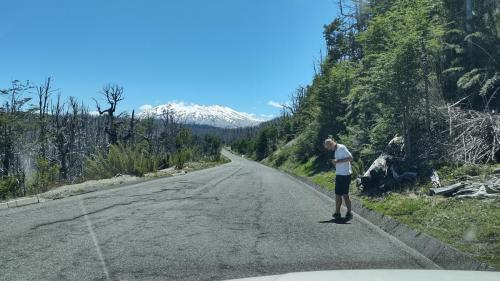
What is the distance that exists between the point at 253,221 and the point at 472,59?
1328cm

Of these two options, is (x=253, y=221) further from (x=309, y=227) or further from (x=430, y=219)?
(x=430, y=219)

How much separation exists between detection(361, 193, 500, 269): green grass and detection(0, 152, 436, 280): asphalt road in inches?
27.2

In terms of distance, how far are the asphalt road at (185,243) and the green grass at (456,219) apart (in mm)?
691

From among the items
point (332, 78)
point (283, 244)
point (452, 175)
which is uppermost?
point (332, 78)

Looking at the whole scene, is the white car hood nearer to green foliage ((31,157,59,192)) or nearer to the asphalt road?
the asphalt road

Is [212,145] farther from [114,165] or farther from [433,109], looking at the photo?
[433,109]

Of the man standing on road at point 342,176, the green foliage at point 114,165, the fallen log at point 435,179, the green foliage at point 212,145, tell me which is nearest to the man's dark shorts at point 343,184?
the man standing on road at point 342,176

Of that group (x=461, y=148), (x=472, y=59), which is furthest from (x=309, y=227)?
(x=472, y=59)

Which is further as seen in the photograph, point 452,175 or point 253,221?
point 452,175

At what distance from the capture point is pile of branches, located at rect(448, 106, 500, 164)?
1347 cm

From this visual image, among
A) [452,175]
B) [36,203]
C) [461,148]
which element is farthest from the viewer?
[36,203]

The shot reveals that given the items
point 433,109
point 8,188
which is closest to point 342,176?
point 433,109

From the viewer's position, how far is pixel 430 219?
356 inches

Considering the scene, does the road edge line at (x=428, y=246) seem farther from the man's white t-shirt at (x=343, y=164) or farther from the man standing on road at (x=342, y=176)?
the man's white t-shirt at (x=343, y=164)
